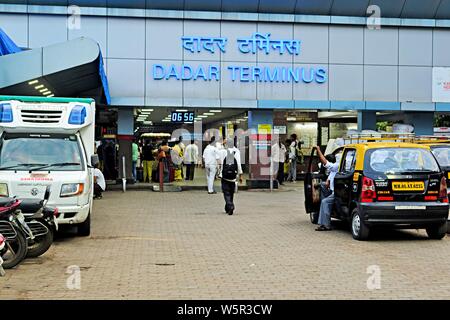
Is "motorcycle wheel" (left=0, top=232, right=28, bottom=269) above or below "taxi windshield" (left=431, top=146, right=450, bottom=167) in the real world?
below

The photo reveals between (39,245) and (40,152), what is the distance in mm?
2523

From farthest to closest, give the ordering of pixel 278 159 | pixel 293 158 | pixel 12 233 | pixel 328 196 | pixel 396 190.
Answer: pixel 293 158 → pixel 278 159 → pixel 328 196 → pixel 396 190 → pixel 12 233

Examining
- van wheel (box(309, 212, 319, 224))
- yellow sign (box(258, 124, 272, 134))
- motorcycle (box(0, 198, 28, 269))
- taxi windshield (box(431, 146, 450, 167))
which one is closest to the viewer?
motorcycle (box(0, 198, 28, 269))

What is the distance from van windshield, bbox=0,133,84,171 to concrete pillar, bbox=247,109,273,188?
39.4 ft

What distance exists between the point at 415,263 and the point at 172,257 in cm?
356

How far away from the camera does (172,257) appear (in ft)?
31.9

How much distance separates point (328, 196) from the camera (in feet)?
42.2

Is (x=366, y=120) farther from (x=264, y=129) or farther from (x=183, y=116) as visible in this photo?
(x=183, y=116)

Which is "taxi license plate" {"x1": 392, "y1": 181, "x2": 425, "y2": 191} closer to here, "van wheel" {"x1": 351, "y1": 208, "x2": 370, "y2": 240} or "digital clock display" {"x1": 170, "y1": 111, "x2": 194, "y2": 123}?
"van wheel" {"x1": 351, "y1": 208, "x2": 370, "y2": 240}

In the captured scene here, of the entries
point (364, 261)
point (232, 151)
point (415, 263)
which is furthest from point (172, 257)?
point (232, 151)

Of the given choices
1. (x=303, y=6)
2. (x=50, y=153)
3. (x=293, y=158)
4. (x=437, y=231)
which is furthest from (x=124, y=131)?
(x=437, y=231)

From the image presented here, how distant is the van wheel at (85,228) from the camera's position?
1165cm

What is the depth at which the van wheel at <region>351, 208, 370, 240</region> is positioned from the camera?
11.1 m

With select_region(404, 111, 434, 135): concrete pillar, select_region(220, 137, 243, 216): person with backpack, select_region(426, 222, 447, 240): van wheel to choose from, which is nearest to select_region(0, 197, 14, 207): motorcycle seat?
select_region(426, 222, 447, 240): van wheel
